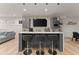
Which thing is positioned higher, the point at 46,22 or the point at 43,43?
the point at 46,22

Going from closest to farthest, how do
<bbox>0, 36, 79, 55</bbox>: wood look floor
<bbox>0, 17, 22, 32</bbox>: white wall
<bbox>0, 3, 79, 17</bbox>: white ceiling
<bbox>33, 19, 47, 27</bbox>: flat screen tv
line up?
<bbox>0, 3, 79, 17</bbox>: white ceiling, <bbox>0, 36, 79, 55</bbox>: wood look floor, <bbox>0, 17, 22, 32</bbox>: white wall, <bbox>33, 19, 47, 27</bbox>: flat screen tv

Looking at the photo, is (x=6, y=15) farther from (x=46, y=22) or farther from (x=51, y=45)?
(x=51, y=45)

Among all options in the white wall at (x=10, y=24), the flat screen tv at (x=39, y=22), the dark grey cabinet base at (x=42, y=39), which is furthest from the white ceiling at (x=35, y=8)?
the flat screen tv at (x=39, y=22)

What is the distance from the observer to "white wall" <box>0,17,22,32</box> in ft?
23.7

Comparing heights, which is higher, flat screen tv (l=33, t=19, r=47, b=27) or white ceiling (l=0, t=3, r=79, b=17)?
white ceiling (l=0, t=3, r=79, b=17)

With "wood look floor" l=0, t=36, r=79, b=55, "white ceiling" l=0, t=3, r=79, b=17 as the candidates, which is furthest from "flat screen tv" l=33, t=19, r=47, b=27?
"wood look floor" l=0, t=36, r=79, b=55

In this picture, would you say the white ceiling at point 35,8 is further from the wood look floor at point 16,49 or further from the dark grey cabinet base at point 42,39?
the wood look floor at point 16,49

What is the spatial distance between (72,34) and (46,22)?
2133 mm

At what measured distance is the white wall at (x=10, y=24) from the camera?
7231 mm

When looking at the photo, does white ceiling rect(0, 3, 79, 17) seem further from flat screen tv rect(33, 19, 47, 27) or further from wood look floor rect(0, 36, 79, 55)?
flat screen tv rect(33, 19, 47, 27)

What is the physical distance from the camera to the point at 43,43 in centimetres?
635

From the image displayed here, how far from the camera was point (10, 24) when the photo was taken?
7387mm
